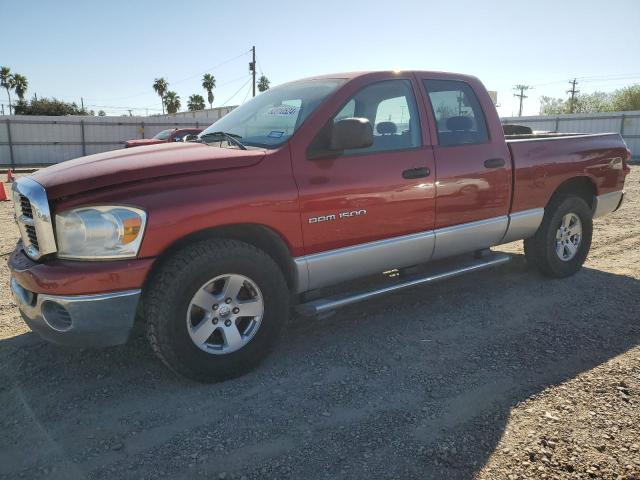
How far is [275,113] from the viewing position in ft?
12.9

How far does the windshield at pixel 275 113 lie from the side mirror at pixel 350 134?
30 centimetres

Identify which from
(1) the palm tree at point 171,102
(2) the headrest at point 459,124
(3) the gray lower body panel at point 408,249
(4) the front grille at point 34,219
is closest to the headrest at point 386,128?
(2) the headrest at point 459,124

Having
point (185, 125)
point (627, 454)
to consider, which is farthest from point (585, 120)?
point (627, 454)

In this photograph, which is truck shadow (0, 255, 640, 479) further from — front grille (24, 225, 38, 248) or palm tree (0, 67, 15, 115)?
palm tree (0, 67, 15, 115)

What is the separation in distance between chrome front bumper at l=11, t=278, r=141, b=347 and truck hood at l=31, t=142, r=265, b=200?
604 mm

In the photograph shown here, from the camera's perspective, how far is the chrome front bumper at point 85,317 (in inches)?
111

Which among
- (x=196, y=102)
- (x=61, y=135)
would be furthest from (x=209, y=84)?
(x=61, y=135)

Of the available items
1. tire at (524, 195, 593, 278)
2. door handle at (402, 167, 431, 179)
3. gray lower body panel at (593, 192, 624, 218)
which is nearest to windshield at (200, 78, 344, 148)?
door handle at (402, 167, 431, 179)

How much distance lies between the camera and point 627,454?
253 centimetres

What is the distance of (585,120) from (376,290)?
29.1 m

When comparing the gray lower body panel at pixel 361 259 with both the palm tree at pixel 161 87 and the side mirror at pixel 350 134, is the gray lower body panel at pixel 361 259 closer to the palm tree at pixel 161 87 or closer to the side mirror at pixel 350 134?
the side mirror at pixel 350 134

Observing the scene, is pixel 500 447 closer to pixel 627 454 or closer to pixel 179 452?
pixel 627 454

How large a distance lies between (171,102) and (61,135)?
43.2 m

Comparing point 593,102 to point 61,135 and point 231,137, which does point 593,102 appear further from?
point 231,137
